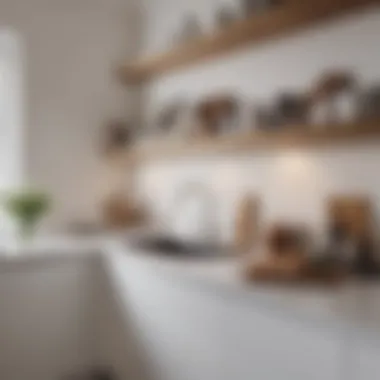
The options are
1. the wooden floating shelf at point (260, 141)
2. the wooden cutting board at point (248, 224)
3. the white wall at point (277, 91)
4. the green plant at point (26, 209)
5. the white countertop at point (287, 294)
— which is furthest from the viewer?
the green plant at point (26, 209)

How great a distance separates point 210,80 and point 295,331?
2.03 metres

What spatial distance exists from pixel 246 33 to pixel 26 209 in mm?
1449

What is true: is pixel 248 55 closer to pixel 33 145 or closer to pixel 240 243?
pixel 240 243

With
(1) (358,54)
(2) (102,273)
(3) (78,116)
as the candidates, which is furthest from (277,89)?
(3) (78,116)

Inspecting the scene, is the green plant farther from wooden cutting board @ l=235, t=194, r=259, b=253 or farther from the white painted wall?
wooden cutting board @ l=235, t=194, r=259, b=253

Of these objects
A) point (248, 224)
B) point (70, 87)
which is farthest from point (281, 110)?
point (70, 87)

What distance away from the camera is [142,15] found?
4570 millimetres

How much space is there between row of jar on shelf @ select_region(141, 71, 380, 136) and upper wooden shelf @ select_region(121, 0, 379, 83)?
0.74ft

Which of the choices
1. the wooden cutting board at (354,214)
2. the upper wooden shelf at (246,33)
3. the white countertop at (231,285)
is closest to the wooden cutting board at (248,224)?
the white countertop at (231,285)

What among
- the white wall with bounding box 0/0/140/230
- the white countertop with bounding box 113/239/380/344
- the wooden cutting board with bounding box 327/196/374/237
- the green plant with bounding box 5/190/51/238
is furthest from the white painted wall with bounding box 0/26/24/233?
the wooden cutting board with bounding box 327/196/374/237

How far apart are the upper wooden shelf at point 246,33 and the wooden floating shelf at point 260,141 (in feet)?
1.48

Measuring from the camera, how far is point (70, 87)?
4371 mm

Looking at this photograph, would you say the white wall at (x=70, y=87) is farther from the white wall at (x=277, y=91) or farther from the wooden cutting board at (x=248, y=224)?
the wooden cutting board at (x=248, y=224)

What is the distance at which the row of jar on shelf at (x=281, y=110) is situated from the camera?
110 inches
